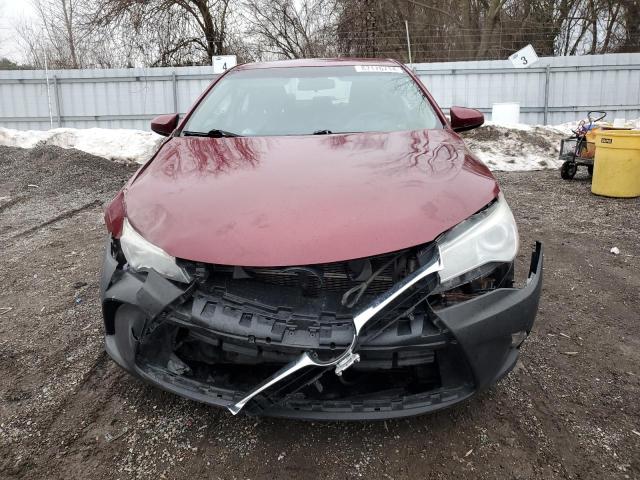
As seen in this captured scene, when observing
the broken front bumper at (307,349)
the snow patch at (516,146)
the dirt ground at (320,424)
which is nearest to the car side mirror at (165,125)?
the dirt ground at (320,424)

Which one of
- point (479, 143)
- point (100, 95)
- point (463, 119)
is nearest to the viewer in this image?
point (463, 119)

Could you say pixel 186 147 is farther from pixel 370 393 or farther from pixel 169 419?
pixel 370 393

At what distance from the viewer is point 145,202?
2221 millimetres

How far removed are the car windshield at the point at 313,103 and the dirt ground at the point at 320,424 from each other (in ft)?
4.76

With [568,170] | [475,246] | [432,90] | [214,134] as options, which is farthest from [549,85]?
[475,246]

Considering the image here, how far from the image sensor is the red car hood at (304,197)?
6.07ft

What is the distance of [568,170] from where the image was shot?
321 inches

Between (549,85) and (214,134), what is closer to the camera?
(214,134)

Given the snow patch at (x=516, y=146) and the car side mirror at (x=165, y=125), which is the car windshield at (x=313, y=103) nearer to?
the car side mirror at (x=165, y=125)

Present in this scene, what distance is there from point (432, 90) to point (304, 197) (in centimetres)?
1112

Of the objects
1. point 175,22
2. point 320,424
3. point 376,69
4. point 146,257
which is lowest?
point 320,424

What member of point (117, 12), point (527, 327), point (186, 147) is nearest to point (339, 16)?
point (117, 12)

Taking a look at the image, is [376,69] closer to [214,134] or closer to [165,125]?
[214,134]

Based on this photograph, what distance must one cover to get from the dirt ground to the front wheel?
4755 mm
